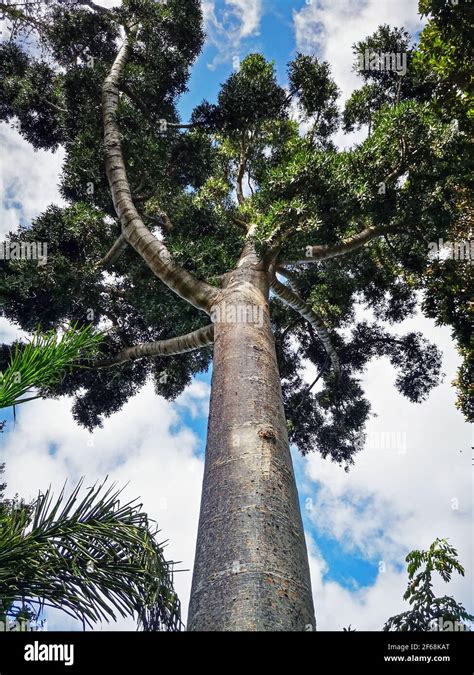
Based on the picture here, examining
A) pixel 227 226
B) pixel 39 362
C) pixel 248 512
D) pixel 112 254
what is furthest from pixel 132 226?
pixel 39 362

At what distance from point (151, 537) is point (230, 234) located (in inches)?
285

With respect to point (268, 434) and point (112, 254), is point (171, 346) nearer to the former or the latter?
point (112, 254)

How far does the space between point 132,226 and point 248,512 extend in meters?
5.14

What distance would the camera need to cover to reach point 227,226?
9500 millimetres

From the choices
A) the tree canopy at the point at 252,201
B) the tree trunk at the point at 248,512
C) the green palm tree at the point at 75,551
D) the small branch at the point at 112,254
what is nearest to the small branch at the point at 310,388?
the tree canopy at the point at 252,201

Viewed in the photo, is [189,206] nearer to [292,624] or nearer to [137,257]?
[137,257]

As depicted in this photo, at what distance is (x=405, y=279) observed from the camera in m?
10.7

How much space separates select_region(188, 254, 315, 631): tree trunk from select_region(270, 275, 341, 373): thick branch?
341 cm

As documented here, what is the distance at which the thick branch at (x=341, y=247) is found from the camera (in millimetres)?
7566

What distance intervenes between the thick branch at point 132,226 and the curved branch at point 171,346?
47 centimetres

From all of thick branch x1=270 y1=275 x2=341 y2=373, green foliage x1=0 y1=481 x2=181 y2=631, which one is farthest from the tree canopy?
green foliage x1=0 y1=481 x2=181 y2=631

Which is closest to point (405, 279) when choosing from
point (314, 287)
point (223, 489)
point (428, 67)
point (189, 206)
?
point (314, 287)

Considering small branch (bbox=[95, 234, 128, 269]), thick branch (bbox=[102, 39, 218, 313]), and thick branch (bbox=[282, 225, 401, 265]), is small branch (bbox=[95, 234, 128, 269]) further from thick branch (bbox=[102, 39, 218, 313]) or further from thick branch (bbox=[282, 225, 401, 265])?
thick branch (bbox=[282, 225, 401, 265])

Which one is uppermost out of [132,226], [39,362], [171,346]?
[132,226]
